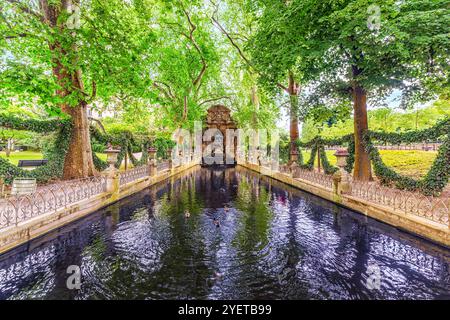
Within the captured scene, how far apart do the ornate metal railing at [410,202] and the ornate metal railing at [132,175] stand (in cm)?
1148

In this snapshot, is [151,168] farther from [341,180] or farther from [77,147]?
[341,180]

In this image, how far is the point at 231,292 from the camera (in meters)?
4.04

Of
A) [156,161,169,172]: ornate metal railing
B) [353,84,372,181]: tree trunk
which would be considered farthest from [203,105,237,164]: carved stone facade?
[353,84,372,181]: tree trunk

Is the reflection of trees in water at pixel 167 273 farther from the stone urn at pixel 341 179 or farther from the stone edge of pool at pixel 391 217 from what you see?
the stone urn at pixel 341 179

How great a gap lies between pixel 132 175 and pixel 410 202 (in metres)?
13.4

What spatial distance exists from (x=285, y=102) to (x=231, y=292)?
18.2m

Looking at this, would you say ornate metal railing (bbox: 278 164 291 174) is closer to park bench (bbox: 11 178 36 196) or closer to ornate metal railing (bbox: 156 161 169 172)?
ornate metal railing (bbox: 156 161 169 172)

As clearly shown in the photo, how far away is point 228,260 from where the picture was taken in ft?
17.1

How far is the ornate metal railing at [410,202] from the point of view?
21.3 ft

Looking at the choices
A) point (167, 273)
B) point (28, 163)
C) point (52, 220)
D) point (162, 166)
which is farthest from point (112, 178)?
point (162, 166)

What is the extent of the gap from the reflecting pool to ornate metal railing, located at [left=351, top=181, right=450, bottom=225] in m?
0.84

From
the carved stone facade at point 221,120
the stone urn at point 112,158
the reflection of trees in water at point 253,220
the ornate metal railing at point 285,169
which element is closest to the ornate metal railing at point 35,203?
the stone urn at point 112,158

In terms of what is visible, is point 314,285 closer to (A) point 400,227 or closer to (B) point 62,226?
(A) point 400,227

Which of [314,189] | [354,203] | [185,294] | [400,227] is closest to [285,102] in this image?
[314,189]
